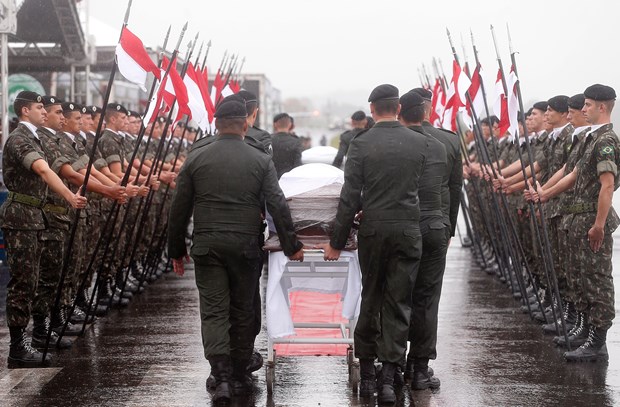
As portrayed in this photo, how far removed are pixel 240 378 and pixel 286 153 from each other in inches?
272

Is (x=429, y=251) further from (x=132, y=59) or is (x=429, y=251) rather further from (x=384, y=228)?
(x=132, y=59)

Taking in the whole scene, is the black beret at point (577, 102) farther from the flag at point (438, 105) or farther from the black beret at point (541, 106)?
the flag at point (438, 105)

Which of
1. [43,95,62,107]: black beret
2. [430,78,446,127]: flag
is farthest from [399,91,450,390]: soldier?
[430,78,446,127]: flag

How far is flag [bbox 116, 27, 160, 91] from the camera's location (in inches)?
314

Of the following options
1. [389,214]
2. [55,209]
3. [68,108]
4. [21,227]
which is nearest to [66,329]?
[55,209]

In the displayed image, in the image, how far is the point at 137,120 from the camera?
14008 millimetres

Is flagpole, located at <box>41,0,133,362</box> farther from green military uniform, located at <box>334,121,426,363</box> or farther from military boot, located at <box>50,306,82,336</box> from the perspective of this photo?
green military uniform, located at <box>334,121,426,363</box>

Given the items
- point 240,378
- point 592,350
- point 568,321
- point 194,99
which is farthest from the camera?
point 194,99

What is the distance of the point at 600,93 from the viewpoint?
27.2 ft

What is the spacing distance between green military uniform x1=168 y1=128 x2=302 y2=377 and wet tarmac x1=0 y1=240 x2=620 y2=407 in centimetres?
63

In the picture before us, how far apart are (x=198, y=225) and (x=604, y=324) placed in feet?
11.1

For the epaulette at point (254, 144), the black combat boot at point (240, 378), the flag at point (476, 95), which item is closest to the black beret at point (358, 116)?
the flag at point (476, 95)

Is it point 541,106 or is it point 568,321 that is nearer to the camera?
point 568,321

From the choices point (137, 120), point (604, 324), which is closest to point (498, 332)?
point (604, 324)
